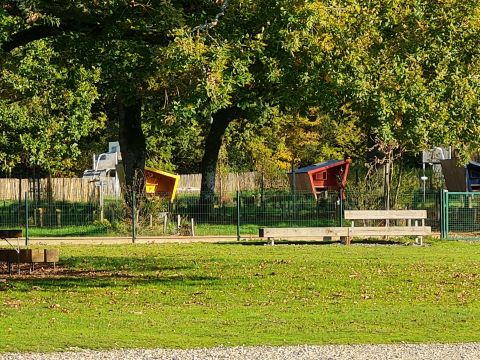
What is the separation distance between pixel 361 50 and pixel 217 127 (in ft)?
82.1

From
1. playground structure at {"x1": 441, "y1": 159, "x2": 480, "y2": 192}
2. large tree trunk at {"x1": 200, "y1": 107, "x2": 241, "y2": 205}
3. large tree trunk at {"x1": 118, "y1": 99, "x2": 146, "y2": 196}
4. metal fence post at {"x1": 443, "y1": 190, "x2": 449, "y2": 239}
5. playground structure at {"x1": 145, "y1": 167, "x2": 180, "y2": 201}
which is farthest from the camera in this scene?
playground structure at {"x1": 441, "y1": 159, "x2": 480, "y2": 192}

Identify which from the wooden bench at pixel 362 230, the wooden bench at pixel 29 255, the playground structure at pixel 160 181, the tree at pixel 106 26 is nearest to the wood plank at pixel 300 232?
the wooden bench at pixel 362 230

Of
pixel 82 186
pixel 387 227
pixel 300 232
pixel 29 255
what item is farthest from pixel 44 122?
pixel 29 255

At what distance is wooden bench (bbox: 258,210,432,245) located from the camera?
30.7m

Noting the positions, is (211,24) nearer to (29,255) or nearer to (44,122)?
(29,255)

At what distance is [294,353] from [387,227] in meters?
20.1

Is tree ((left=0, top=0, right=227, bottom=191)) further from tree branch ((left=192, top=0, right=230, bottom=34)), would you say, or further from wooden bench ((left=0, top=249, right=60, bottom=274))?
wooden bench ((left=0, top=249, right=60, bottom=274))

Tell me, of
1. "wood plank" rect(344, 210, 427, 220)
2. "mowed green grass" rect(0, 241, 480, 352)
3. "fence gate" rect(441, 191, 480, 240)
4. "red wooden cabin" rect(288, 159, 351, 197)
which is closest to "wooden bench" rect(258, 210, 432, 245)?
"wood plank" rect(344, 210, 427, 220)

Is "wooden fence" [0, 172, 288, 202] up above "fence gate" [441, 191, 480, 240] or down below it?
above

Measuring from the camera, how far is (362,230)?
31.2m

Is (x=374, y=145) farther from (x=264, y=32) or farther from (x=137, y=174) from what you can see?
(x=264, y=32)

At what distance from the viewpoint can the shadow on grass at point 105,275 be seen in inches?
790

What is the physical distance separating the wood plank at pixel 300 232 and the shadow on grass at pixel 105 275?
573cm

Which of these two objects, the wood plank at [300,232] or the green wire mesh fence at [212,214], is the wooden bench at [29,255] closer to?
the wood plank at [300,232]
